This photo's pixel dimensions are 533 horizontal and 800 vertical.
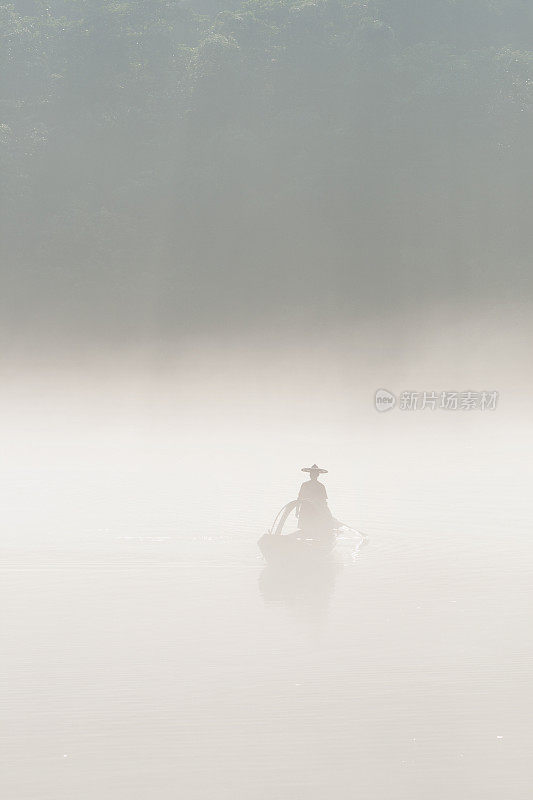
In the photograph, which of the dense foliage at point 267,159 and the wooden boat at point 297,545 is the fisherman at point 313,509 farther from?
the dense foliage at point 267,159

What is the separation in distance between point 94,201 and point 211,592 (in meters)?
45.3

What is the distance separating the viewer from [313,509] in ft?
51.7

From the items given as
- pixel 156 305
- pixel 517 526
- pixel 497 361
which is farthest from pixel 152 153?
pixel 517 526

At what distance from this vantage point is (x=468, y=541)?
1861 centimetres

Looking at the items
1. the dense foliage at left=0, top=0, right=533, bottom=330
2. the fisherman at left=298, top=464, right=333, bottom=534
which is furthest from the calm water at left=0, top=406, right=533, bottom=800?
the dense foliage at left=0, top=0, right=533, bottom=330

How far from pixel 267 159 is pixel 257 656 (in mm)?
48267

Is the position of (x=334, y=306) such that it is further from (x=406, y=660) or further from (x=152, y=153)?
(x=406, y=660)

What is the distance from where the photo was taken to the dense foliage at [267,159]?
56.0 m

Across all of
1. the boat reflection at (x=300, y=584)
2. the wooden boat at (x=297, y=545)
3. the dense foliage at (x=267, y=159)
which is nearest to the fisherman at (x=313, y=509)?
the wooden boat at (x=297, y=545)

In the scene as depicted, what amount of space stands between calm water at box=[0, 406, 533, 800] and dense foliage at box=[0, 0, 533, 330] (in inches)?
1355

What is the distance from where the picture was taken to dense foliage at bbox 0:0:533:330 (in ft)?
184

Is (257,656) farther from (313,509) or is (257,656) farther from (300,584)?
(313,509)

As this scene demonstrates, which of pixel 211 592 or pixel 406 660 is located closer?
pixel 406 660

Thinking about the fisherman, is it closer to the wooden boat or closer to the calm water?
the wooden boat
